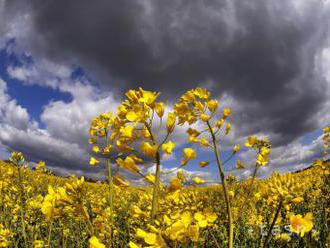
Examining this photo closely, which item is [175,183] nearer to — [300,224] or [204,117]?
[204,117]

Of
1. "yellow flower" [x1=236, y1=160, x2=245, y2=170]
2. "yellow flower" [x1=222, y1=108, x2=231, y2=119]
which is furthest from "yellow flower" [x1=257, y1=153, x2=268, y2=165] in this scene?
"yellow flower" [x1=222, y1=108, x2=231, y2=119]

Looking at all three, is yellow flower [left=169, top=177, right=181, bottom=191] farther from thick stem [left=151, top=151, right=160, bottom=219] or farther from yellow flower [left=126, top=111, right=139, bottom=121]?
yellow flower [left=126, top=111, right=139, bottom=121]

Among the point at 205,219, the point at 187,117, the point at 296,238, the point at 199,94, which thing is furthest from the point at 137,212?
the point at 296,238

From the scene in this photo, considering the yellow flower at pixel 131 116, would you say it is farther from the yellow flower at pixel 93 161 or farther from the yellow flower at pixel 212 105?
the yellow flower at pixel 93 161

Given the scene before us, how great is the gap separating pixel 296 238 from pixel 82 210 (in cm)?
431

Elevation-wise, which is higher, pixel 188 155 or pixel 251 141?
pixel 251 141

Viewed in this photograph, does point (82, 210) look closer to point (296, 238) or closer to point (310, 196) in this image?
point (296, 238)

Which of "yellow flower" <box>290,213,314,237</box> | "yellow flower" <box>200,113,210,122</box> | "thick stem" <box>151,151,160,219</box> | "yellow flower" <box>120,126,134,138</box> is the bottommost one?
"yellow flower" <box>290,213,314,237</box>

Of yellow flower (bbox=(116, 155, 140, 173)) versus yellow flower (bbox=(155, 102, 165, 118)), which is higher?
yellow flower (bbox=(155, 102, 165, 118))

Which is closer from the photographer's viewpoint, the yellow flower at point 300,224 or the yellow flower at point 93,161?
the yellow flower at point 300,224

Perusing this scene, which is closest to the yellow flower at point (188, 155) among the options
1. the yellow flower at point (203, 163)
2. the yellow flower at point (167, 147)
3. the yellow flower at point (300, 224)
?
the yellow flower at point (167, 147)

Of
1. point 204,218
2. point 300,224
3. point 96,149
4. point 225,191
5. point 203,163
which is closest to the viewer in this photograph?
point 204,218

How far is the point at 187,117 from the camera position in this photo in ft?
7.15

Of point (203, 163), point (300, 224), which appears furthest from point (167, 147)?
point (300, 224)
